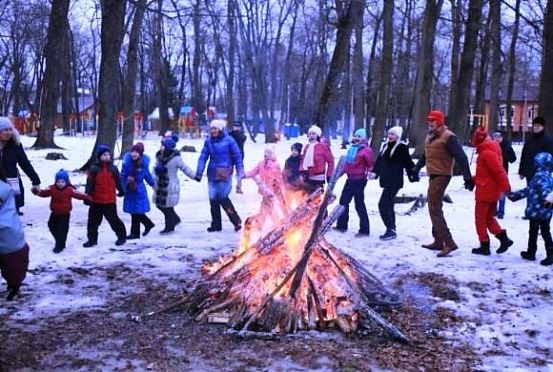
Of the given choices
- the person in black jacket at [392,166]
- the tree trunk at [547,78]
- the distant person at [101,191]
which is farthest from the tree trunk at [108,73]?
the tree trunk at [547,78]

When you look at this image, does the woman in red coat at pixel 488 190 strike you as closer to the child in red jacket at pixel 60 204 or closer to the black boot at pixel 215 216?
the black boot at pixel 215 216

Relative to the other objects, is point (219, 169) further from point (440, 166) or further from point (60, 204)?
point (440, 166)

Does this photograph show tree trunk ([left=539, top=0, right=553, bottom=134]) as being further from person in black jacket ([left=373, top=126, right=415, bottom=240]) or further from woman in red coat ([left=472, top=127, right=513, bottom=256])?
woman in red coat ([left=472, top=127, right=513, bottom=256])

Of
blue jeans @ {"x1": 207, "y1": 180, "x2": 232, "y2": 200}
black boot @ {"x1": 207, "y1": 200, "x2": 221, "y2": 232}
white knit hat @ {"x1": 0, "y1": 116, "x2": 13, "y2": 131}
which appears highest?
white knit hat @ {"x1": 0, "y1": 116, "x2": 13, "y2": 131}

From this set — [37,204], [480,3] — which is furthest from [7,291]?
[480,3]

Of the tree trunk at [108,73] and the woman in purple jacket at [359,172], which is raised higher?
the tree trunk at [108,73]

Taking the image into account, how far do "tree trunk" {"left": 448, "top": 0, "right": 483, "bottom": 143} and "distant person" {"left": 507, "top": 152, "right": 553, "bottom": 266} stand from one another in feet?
34.5

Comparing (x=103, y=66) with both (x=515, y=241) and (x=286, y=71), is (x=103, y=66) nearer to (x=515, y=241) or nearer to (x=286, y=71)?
(x=515, y=241)

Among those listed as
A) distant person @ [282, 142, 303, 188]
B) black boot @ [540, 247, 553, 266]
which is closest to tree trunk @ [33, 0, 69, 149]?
distant person @ [282, 142, 303, 188]

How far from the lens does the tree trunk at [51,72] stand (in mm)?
23516

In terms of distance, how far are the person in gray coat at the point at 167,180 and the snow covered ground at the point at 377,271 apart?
1.22 feet

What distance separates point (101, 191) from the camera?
8.95 meters

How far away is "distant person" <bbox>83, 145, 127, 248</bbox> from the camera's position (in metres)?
8.94

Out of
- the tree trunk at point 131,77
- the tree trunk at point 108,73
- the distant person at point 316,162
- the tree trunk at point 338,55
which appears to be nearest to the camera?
the distant person at point 316,162
